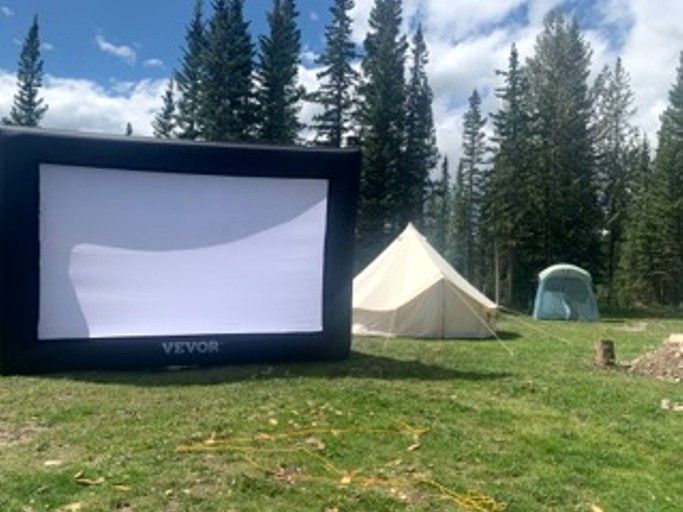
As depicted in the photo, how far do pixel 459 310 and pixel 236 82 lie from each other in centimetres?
2434

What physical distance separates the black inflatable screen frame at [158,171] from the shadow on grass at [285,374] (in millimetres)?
157

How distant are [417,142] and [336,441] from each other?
111ft

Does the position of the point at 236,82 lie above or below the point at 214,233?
above

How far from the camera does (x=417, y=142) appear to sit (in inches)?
1544

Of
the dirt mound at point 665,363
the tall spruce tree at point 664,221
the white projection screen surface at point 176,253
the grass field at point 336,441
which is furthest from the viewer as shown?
the tall spruce tree at point 664,221

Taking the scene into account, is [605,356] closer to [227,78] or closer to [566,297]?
[566,297]

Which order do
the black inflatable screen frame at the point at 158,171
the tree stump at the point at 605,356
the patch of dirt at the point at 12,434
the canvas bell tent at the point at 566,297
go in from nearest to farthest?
1. the patch of dirt at the point at 12,434
2. the black inflatable screen frame at the point at 158,171
3. the tree stump at the point at 605,356
4. the canvas bell tent at the point at 566,297

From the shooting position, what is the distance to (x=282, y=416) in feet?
23.7

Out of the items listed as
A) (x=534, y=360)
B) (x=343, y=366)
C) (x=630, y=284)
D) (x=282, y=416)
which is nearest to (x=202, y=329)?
(x=343, y=366)

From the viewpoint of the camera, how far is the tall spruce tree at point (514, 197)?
121 ft

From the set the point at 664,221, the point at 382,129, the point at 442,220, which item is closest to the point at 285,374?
the point at 382,129

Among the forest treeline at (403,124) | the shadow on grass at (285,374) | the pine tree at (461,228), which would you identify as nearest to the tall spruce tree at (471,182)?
the pine tree at (461,228)

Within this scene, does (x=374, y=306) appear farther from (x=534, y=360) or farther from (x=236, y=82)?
(x=236, y=82)

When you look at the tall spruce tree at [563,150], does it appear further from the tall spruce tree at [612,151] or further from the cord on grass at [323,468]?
the cord on grass at [323,468]
